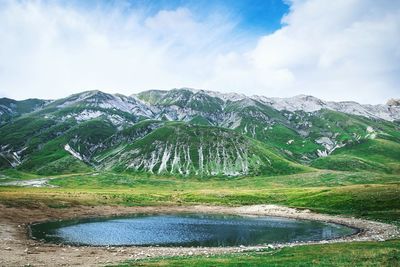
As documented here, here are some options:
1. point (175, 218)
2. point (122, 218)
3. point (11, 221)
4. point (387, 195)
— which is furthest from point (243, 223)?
point (11, 221)

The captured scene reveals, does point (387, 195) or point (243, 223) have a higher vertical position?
point (387, 195)

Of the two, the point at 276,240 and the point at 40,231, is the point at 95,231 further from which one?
the point at 276,240

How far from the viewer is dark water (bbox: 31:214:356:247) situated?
72.8 m

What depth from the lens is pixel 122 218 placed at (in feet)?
366

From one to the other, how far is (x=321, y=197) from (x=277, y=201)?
787 inches

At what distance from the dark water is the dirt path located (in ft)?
18.0

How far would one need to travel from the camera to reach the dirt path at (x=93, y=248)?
4828 centimetres

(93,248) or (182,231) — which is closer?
(93,248)

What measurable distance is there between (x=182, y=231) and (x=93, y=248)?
103 ft

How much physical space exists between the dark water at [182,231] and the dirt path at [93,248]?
549 cm

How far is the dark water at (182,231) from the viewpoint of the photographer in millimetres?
72812

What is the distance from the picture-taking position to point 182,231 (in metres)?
88.4

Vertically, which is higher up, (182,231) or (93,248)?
(93,248)

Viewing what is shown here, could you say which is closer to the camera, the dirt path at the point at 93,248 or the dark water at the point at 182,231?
the dirt path at the point at 93,248
